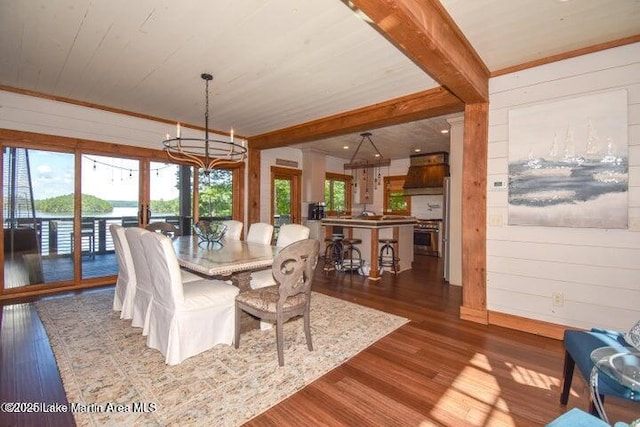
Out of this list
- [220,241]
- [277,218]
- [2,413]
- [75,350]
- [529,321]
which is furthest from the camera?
[277,218]

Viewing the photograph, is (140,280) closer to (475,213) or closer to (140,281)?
(140,281)

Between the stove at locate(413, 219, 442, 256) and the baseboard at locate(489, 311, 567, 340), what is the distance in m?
4.50

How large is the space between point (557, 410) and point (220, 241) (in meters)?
3.38

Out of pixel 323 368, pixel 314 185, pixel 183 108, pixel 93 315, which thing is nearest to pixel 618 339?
pixel 323 368

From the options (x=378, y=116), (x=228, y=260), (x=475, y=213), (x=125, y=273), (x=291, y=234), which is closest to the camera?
(x=228, y=260)

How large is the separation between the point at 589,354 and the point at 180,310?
2.60m

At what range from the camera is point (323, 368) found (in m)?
2.24

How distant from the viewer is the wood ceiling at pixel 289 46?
212 centimetres

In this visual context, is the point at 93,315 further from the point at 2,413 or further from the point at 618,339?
the point at 618,339

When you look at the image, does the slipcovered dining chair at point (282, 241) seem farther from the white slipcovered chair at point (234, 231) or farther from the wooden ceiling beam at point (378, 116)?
the wooden ceiling beam at point (378, 116)

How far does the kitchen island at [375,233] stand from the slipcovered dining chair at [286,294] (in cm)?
280

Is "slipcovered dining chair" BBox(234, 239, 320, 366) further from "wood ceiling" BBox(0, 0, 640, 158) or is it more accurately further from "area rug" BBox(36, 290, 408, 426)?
"wood ceiling" BBox(0, 0, 640, 158)

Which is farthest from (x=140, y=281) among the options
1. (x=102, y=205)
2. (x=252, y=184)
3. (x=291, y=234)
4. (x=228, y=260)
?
(x=252, y=184)

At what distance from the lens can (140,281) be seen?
2781 millimetres
